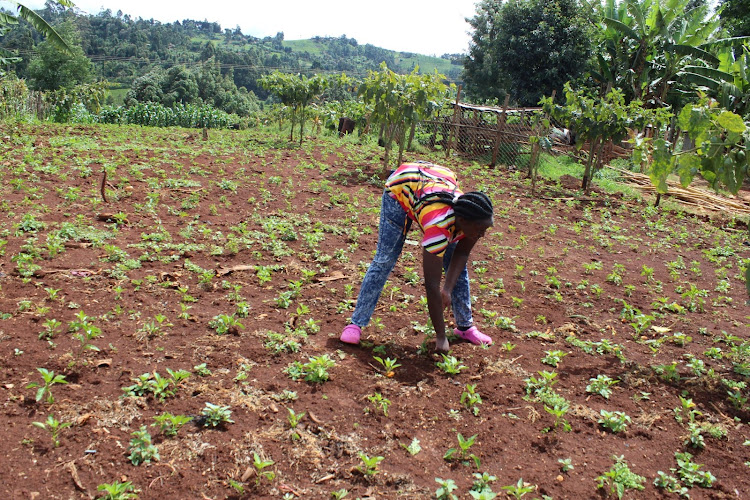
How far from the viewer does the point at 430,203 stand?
129 inches

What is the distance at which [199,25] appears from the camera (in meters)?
154

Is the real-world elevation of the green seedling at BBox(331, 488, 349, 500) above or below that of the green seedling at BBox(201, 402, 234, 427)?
below

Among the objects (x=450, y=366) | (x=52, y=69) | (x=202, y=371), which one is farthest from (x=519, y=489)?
(x=52, y=69)

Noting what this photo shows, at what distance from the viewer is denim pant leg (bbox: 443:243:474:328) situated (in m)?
3.78

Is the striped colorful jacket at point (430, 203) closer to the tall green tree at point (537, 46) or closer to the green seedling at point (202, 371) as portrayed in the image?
the green seedling at point (202, 371)

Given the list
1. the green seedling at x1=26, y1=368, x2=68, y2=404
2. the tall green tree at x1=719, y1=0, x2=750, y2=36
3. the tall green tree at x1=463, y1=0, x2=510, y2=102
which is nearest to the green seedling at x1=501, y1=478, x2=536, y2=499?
the green seedling at x1=26, y1=368, x2=68, y2=404

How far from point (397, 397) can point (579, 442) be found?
3.48 feet

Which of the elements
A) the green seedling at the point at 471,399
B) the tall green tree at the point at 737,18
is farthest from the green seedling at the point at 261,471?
the tall green tree at the point at 737,18

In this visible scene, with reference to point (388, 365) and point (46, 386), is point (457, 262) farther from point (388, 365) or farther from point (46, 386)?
point (46, 386)

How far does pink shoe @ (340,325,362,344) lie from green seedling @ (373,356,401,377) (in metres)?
0.23

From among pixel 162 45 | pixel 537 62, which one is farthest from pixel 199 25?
pixel 537 62

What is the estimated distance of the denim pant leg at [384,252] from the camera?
3.62 meters

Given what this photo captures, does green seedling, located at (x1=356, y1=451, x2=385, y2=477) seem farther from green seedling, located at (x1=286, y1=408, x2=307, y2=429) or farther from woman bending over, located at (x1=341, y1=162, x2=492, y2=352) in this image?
woman bending over, located at (x1=341, y1=162, x2=492, y2=352)

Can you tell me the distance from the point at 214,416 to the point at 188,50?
104348mm
